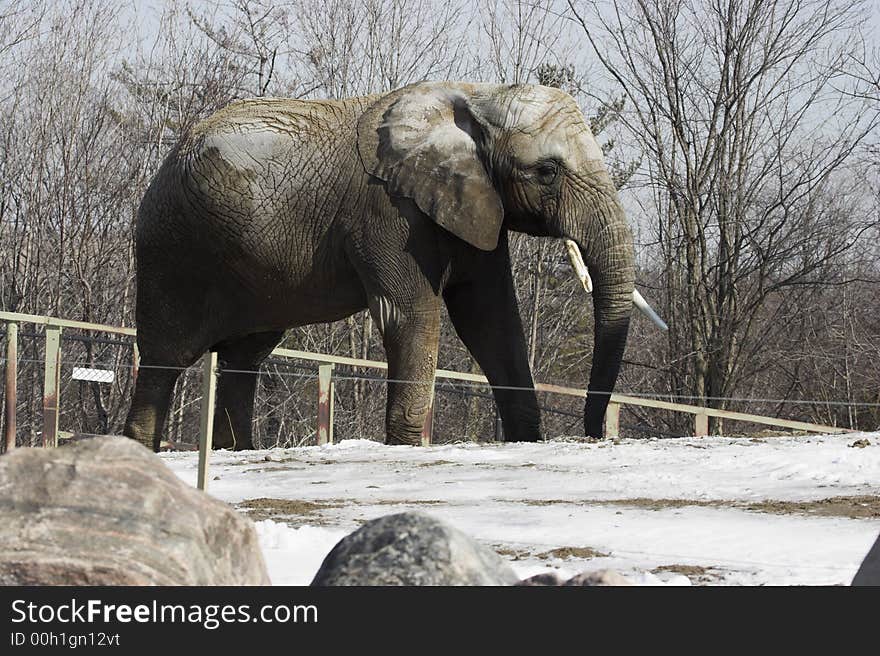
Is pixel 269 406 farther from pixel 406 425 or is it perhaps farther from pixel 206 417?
pixel 206 417

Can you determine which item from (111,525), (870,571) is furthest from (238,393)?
(870,571)

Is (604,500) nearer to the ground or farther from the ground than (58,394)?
nearer to the ground

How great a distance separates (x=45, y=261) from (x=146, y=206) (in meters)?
9.74

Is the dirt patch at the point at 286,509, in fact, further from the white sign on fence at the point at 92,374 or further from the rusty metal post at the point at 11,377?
the rusty metal post at the point at 11,377

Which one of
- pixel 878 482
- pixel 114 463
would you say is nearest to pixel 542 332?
pixel 878 482

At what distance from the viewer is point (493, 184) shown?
1153 cm

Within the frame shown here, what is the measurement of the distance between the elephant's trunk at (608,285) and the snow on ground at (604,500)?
64 cm

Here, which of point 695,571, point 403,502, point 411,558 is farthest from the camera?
point 403,502

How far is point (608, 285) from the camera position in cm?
1126

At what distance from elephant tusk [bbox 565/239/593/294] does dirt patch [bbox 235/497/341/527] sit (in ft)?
11.0

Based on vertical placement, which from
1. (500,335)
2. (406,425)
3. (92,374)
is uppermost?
(500,335)

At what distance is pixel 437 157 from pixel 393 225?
64cm
